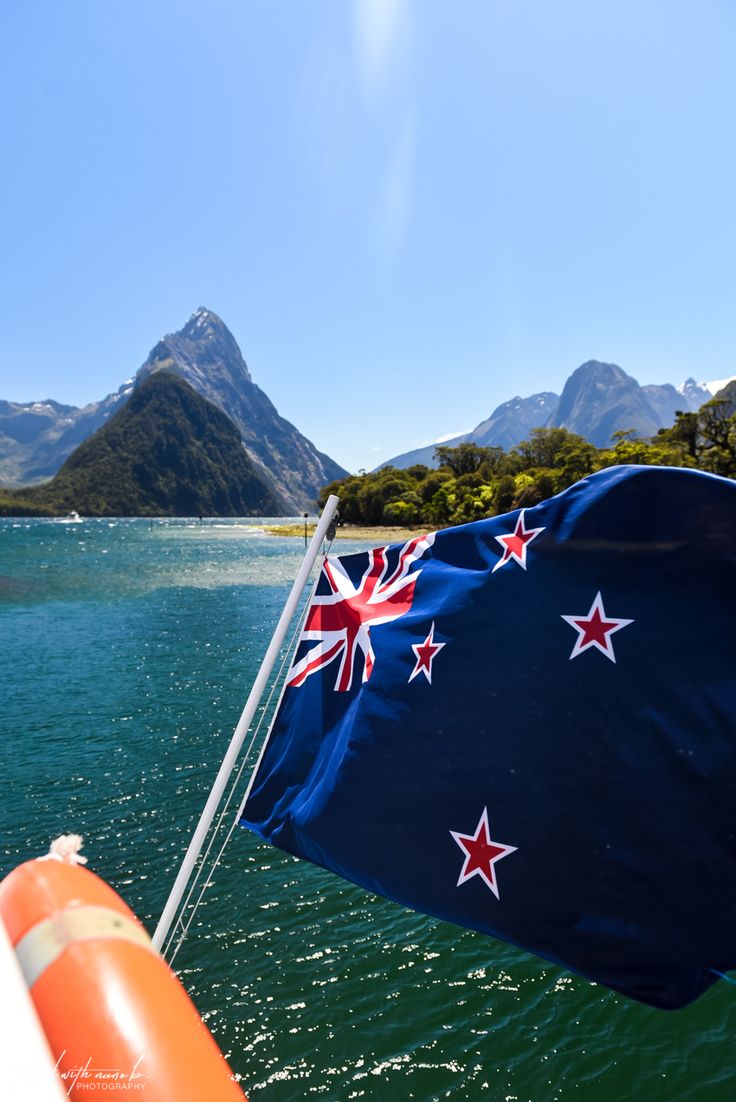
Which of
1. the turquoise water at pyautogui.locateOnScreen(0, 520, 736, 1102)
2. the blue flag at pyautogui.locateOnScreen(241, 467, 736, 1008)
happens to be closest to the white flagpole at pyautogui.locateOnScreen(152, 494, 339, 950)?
the blue flag at pyautogui.locateOnScreen(241, 467, 736, 1008)

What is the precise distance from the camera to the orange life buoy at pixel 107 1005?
9.55 feet

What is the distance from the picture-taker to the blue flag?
3.13 meters

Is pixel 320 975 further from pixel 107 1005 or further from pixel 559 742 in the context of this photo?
pixel 559 742

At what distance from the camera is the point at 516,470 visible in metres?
134

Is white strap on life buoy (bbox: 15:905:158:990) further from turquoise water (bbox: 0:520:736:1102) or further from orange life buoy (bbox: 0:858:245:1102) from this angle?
turquoise water (bbox: 0:520:736:1102)

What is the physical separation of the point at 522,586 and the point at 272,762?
93.4 inches

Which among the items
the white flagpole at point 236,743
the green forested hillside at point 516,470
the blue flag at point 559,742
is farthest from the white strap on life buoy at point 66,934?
the green forested hillside at point 516,470

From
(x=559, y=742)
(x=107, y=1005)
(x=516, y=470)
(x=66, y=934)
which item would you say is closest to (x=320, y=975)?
(x=66, y=934)

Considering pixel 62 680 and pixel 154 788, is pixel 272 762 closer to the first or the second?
pixel 154 788

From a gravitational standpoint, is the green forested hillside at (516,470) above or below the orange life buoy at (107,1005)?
above

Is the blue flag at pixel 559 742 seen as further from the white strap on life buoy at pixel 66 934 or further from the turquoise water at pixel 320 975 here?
the white strap on life buoy at pixel 66 934

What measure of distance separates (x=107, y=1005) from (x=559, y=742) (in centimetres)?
290

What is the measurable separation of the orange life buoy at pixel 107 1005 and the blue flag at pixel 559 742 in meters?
1.12

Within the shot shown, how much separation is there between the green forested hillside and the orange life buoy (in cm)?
8102
